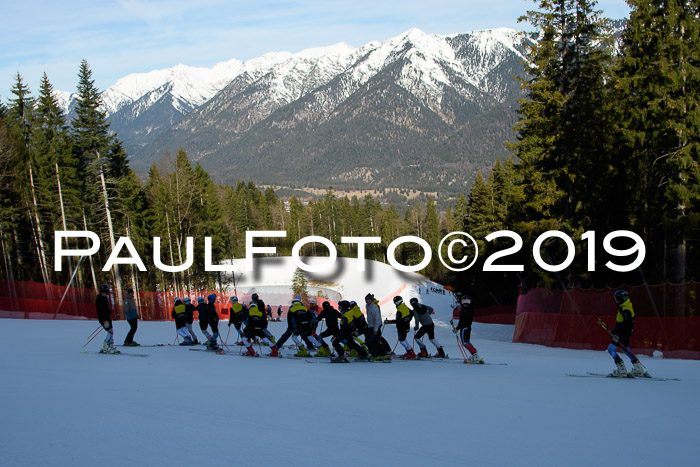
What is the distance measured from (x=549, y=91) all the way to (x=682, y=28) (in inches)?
236

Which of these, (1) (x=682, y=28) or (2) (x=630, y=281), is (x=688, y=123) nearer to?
(1) (x=682, y=28)

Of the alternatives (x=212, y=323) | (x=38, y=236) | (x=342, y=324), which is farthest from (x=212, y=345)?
(x=38, y=236)

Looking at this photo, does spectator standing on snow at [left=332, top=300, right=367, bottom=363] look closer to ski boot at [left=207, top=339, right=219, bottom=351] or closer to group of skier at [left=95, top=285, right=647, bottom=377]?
group of skier at [left=95, top=285, right=647, bottom=377]

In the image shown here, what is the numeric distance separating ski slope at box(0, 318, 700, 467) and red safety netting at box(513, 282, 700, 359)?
466cm

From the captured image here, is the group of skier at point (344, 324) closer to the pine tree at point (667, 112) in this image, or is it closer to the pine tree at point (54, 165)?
the pine tree at point (667, 112)

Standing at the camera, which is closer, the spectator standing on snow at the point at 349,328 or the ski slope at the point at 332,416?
the ski slope at the point at 332,416

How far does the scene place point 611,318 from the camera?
2177cm

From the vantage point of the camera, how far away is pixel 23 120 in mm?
44531

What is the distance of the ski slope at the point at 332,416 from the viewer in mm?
6863

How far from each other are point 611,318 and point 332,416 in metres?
15.5

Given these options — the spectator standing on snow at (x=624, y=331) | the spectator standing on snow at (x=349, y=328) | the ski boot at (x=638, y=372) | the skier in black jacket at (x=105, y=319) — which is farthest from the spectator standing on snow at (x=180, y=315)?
the ski boot at (x=638, y=372)

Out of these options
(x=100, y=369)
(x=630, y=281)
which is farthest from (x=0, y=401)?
(x=630, y=281)

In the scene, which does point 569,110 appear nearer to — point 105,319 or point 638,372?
point 638,372

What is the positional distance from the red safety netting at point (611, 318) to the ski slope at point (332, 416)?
15.3ft
